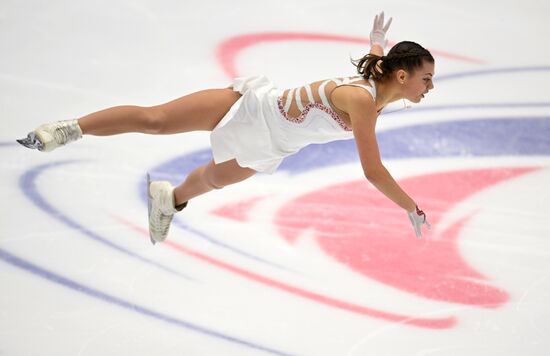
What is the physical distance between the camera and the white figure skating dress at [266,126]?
3426mm

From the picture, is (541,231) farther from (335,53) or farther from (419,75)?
(335,53)

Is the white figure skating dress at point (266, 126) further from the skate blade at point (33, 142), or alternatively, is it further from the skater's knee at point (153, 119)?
the skate blade at point (33, 142)

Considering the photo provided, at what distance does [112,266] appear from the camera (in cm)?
399

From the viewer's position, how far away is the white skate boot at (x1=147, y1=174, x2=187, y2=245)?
4.00 meters

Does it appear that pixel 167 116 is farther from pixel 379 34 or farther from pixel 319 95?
pixel 379 34

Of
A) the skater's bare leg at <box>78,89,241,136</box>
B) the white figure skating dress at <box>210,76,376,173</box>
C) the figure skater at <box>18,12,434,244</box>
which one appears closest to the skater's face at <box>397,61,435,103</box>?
the figure skater at <box>18,12,434,244</box>

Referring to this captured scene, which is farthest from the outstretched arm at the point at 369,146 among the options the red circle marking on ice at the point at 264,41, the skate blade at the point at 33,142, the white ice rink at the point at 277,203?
the red circle marking on ice at the point at 264,41

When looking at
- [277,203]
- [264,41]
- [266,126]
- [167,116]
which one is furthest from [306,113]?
[264,41]

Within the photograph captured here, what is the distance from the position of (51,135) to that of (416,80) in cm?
140

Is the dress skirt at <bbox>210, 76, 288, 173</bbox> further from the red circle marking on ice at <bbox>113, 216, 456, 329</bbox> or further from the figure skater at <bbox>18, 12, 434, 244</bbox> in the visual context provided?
the red circle marking on ice at <bbox>113, 216, 456, 329</bbox>

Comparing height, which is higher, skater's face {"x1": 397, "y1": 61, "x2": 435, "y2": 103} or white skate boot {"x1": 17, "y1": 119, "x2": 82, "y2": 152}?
white skate boot {"x1": 17, "y1": 119, "x2": 82, "y2": 152}

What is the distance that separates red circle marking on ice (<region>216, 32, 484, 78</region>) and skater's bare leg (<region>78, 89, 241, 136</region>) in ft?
7.81

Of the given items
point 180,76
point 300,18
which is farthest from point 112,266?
point 300,18

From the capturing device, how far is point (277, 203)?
4.71m
